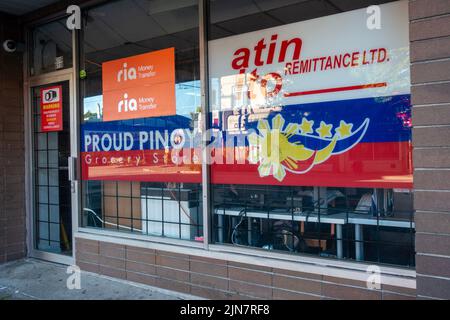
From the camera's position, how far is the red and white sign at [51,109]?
182 inches

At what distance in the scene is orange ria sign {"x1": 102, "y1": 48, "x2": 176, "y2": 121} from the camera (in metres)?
3.71

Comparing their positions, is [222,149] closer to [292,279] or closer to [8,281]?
[292,279]

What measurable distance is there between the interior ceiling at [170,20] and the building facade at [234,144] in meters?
0.01

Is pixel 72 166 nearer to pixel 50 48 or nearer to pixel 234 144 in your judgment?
pixel 50 48

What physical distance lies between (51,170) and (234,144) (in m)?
2.60

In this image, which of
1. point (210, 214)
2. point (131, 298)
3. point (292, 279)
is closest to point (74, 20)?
point (210, 214)

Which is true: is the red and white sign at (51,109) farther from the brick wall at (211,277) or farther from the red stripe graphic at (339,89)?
the red stripe graphic at (339,89)

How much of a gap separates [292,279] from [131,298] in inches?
57.1

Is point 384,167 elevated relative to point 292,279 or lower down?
elevated

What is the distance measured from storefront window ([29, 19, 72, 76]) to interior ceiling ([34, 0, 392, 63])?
2cm

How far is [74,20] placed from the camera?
172 inches

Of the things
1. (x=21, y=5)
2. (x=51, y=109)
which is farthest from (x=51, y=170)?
(x=21, y=5)

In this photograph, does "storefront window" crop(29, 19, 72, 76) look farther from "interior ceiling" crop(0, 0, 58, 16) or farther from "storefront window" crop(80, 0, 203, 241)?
"storefront window" crop(80, 0, 203, 241)

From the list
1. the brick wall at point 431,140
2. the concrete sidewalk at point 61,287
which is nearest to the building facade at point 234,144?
the brick wall at point 431,140
